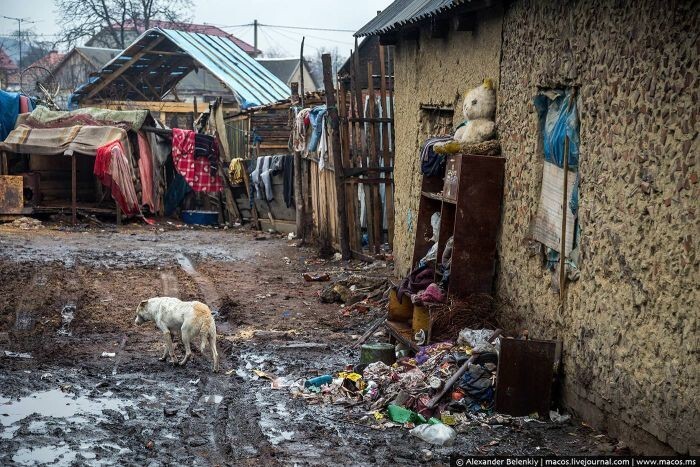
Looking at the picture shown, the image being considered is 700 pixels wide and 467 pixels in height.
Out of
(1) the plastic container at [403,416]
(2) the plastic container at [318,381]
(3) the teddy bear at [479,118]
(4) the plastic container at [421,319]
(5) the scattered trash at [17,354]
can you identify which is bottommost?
(5) the scattered trash at [17,354]

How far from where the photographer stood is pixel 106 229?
21109 mm

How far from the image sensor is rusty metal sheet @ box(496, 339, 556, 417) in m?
6.62

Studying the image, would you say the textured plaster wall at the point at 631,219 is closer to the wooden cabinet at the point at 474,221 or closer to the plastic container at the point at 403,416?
the wooden cabinet at the point at 474,221

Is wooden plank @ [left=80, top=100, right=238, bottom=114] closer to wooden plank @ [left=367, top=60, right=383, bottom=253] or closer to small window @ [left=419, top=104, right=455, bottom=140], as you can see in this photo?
wooden plank @ [left=367, top=60, right=383, bottom=253]

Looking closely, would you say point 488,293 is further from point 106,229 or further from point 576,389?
point 106,229

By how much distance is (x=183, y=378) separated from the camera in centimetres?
827

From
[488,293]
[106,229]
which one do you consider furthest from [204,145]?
[488,293]

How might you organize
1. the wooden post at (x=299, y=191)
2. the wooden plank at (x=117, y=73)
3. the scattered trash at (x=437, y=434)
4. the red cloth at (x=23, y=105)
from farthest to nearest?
the wooden plank at (x=117, y=73) < the red cloth at (x=23, y=105) < the wooden post at (x=299, y=191) < the scattered trash at (x=437, y=434)

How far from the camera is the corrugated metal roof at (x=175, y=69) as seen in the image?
2772 cm

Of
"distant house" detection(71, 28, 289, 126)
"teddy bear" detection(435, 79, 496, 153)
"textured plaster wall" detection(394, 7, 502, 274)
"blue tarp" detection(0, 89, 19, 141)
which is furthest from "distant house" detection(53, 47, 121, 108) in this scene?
"teddy bear" detection(435, 79, 496, 153)

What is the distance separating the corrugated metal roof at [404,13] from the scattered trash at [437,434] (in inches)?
160

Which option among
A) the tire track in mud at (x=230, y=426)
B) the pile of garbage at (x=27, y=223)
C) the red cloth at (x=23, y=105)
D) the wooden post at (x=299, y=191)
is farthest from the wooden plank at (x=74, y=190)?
the tire track in mud at (x=230, y=426)

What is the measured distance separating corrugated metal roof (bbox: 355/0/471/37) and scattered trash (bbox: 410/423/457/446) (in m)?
4.05

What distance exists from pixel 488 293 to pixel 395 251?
391cm
